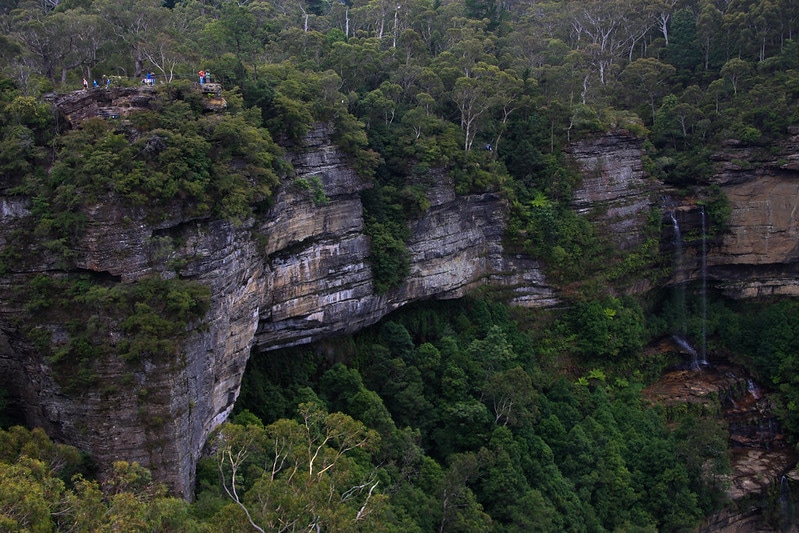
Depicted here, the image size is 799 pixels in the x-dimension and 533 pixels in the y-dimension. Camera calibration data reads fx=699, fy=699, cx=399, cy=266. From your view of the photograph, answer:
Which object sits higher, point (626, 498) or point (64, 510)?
point (64, 510)

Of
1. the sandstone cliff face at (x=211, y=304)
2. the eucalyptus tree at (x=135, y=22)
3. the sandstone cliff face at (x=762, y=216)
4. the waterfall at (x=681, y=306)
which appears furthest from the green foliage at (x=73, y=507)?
the sandstone cliff face at (x=762, y=216)

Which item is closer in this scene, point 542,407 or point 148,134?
point 148,134

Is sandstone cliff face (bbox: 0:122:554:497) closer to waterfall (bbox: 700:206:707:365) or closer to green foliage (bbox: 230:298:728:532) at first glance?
green foliage (bbox: 230:298:728:532)

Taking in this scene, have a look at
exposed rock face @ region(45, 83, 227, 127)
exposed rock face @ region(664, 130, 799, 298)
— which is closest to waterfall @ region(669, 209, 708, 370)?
exposed rock face @ region(664, 130, 799, 298)

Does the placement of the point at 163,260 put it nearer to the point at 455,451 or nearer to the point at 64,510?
the point at 64,510

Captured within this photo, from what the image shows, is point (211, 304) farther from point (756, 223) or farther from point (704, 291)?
A: point (756, 223)

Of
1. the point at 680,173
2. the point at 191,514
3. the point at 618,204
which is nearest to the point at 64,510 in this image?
the point at 191,514

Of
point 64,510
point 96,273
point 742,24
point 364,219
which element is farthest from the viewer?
point 742,24
